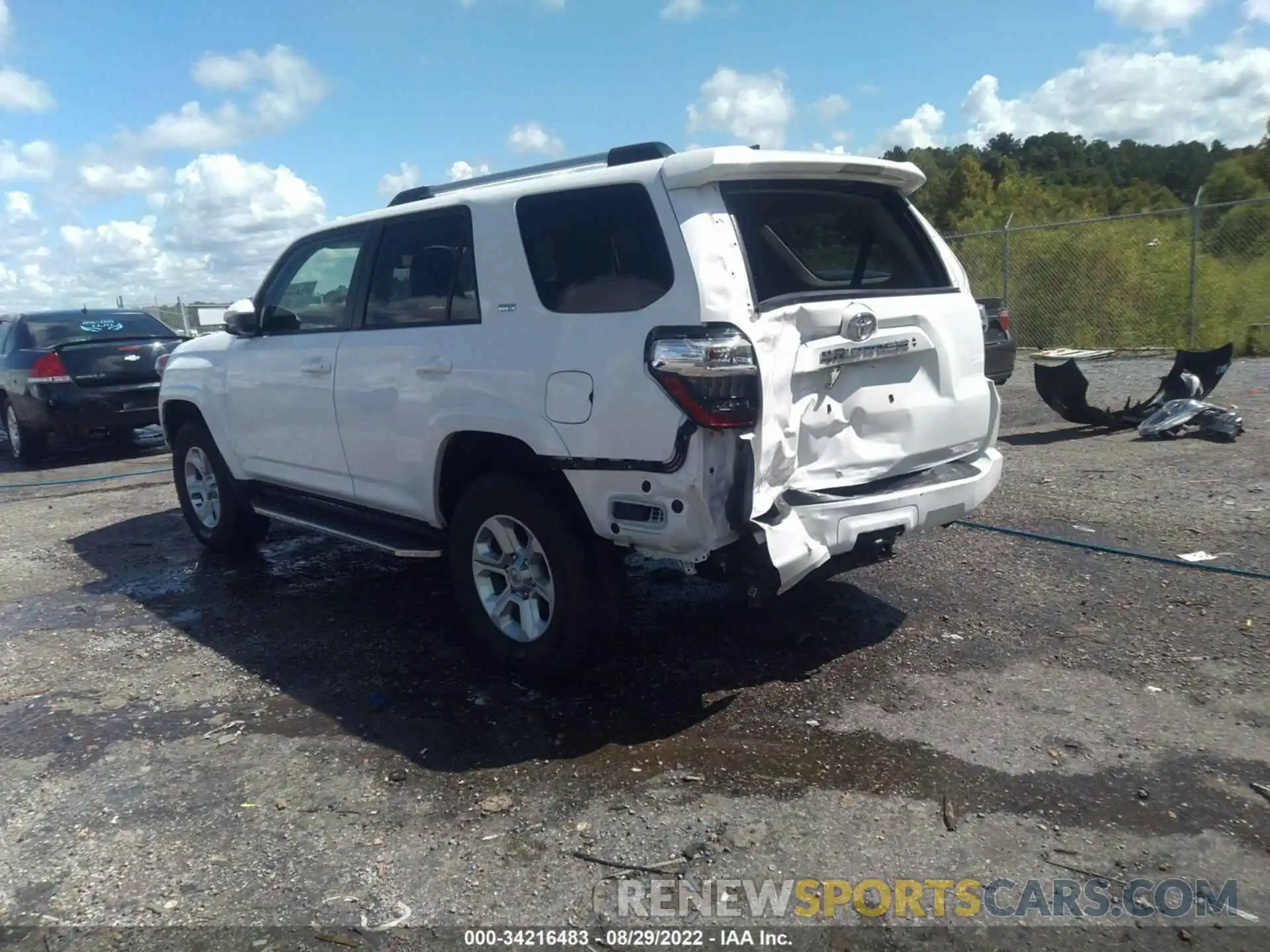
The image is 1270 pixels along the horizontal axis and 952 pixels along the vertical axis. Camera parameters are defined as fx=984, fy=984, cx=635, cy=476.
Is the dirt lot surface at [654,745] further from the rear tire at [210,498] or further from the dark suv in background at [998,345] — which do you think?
the dark suv in background at [998,345]

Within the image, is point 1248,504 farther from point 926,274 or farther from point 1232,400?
point 1232,400

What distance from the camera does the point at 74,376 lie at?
10828 mm

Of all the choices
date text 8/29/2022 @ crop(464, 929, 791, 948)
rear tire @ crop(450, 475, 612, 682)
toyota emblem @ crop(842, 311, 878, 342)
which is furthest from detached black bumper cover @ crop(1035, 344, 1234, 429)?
date text 8/29/2022 @ crop(464, 929, 791, 948)

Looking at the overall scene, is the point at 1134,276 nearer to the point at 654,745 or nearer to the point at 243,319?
the point at 243,319

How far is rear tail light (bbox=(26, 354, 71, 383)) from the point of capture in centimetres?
1075

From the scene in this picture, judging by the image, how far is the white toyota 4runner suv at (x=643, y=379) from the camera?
3.48m

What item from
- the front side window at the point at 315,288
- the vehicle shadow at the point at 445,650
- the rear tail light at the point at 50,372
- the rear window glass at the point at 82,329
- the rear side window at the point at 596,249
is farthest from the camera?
the rear window glass at the point at 82,329

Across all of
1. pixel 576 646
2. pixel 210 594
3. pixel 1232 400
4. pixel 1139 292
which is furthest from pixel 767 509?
pixel 1139 292

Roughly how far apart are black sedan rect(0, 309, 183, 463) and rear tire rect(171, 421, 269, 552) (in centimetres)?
465

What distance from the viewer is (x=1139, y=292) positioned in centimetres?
1542

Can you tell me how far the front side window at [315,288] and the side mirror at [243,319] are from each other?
0.05 meters

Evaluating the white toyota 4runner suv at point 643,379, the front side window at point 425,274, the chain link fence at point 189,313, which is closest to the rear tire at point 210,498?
the white toyota 4runner suv at point 643,379

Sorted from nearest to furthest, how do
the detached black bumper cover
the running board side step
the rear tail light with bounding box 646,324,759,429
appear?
1. the rear tail light with bounding box 646,324,759,429
2. the running board side step
3. the detached black bumper cover

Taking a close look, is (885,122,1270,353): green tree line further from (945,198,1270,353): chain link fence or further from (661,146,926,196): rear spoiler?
(661,146,926,196): rear spoiler
